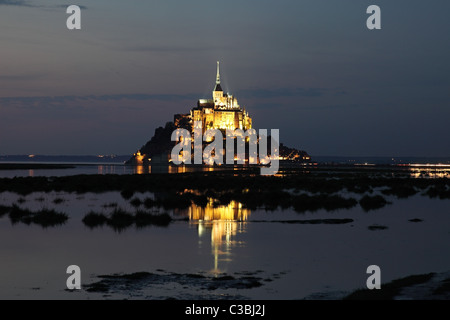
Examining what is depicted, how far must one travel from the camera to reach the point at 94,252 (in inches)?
699

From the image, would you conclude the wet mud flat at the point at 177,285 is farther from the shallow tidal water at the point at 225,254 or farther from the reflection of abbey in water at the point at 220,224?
the reflection of abbey in water at the point at 220,224

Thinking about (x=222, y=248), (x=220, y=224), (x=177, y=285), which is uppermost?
(x=220, y=224)

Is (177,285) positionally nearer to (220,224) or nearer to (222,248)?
(222,248)

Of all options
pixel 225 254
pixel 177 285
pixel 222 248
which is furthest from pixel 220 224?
pixel 177 285

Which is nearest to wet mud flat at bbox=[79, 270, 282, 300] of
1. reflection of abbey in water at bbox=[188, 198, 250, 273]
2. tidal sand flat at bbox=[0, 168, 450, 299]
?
tidal sand flat at bbox=[0, 168, 450, 299]

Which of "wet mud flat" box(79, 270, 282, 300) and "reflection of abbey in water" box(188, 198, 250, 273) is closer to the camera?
"wet mud flat" box(79, 270, 282, 300)

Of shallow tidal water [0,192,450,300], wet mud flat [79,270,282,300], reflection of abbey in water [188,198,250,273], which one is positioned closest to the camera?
wet mud flat [79,270,282,300]

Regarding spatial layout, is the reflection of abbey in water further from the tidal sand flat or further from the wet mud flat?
the wet mud flat

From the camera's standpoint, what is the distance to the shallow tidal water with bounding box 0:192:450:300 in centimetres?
1320

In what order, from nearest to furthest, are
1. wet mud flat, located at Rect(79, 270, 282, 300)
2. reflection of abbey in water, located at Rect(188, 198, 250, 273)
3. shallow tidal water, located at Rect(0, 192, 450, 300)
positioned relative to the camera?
wet mud flat, located at Rect(79, 270, 282, 300) < shallow tidal water, located at Rect(0, 192, 450, 300) < reflection of abbey in water, located at Rect(188, 198, 250, 273)

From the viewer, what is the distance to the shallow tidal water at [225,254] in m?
13.2

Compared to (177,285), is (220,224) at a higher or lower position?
higher

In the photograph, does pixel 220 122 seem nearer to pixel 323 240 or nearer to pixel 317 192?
pixel 317 192

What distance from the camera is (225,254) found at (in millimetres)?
17562
